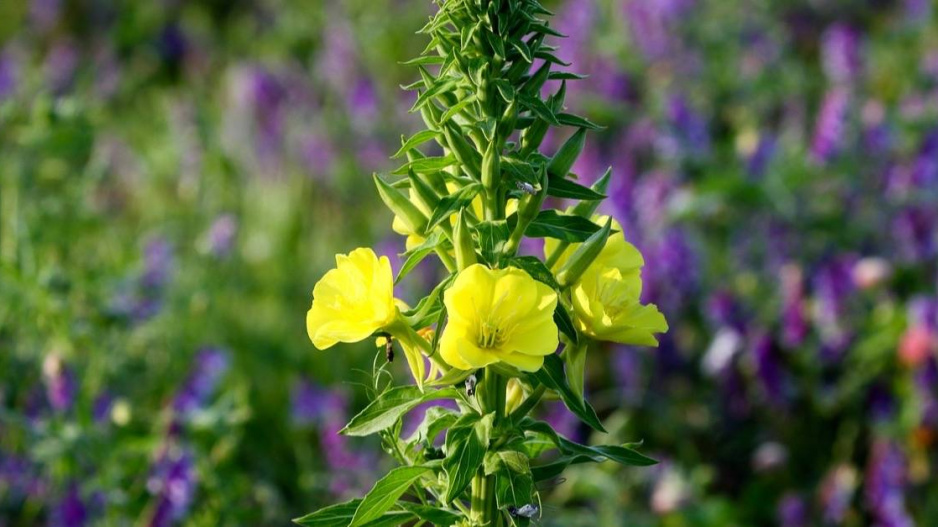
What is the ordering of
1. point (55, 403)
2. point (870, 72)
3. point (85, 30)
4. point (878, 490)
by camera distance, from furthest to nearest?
point (85, 30), point (870, 72), point (878, 490), point (55, 403)

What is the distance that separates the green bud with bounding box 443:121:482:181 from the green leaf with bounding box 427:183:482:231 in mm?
23

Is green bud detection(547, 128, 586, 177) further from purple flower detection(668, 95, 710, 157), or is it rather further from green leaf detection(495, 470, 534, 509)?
purple flower detection(668, 95, 710, 157)

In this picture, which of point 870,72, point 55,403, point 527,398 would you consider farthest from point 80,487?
point 870,72

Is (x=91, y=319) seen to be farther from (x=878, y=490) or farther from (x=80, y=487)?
(x=878, y=490)

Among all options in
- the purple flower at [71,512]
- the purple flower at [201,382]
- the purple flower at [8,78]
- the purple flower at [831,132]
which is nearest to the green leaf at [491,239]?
the purple flower at [201,382]

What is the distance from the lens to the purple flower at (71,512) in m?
2.64

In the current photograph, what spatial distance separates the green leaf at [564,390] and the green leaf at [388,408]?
125 mm

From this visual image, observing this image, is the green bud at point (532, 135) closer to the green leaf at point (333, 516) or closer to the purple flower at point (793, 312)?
the green leaf at point (333, 516)

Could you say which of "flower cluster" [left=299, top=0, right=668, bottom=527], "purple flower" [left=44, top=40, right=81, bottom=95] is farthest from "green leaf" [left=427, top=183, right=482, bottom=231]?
"purple flower" [left=44, top=40, right=81, bottom=95]

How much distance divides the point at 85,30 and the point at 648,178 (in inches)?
186

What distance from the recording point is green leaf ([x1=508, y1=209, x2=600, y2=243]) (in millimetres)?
1410

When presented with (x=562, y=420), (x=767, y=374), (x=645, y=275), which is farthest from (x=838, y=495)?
(x=645, y=275)

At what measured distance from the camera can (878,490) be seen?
3.04 m

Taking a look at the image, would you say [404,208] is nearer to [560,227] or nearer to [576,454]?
[560,227]
